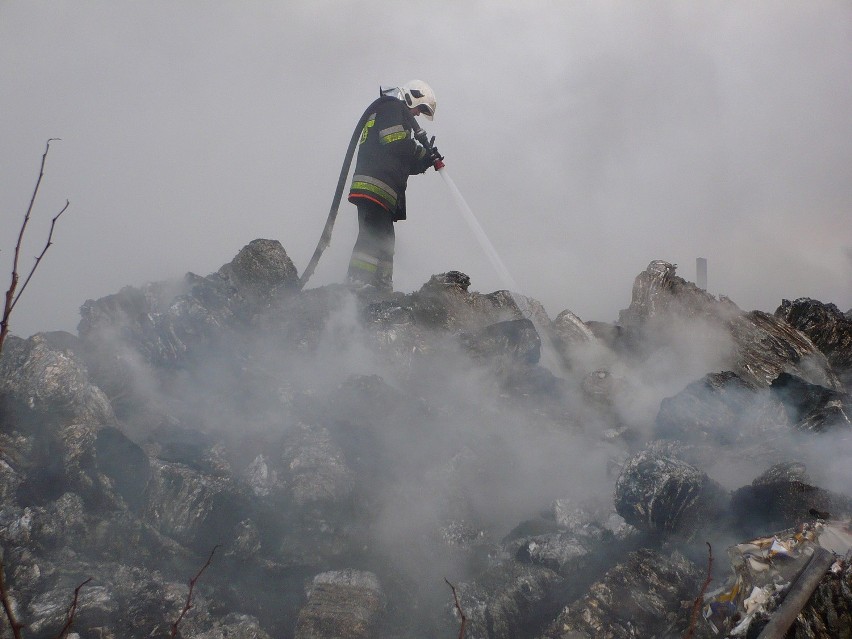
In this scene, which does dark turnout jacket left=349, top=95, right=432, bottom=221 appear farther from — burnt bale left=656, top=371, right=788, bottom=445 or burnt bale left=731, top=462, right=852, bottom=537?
burnt bale left=731, top=462, right=852, bottom=537

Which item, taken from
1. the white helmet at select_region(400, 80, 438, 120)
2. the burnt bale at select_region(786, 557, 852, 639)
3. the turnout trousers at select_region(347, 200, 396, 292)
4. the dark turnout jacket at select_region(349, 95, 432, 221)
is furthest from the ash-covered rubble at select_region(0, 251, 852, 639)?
the white helmet at select_region(400, 80, 438, 120)

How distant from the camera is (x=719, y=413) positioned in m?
3.95

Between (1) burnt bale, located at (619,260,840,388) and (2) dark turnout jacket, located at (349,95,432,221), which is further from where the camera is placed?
(2) dark turnout jacket, located at (349,95,432,221)

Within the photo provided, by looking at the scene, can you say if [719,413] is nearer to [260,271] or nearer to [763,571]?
[763,571]

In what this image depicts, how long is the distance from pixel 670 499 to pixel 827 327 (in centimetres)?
351

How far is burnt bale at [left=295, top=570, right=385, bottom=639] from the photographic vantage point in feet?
8.75

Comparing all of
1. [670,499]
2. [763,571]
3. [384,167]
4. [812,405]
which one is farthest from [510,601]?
[384,167]

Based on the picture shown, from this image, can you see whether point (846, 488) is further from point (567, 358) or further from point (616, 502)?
point (567, 358)

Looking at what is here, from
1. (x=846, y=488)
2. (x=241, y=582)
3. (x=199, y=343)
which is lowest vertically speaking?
(x=241, y=582)

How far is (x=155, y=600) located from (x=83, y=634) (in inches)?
12.8

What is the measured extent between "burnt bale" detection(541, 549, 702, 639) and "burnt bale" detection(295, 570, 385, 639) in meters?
0.88

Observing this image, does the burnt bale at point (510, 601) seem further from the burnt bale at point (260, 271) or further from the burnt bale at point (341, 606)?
the burnt bale at point (260, 271)

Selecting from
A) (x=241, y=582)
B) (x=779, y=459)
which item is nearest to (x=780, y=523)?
(x=779, y=459)

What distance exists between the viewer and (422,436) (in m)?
4.25
